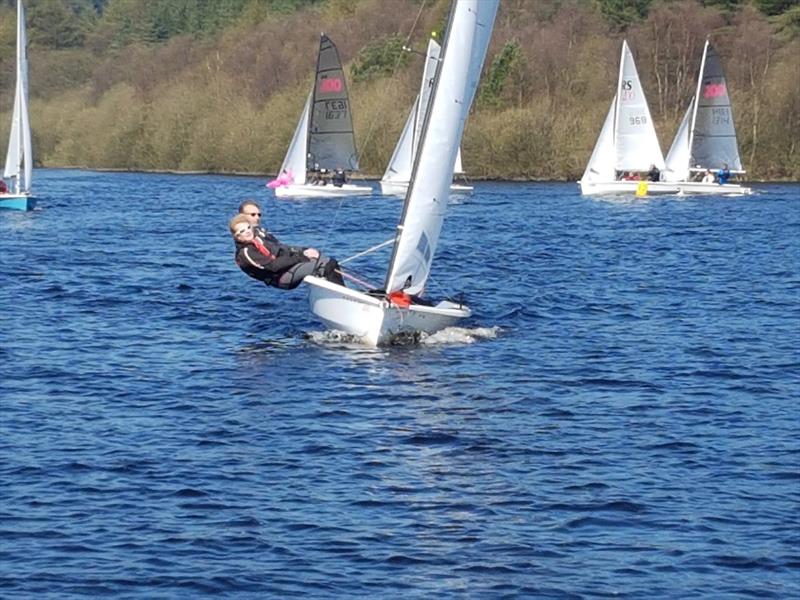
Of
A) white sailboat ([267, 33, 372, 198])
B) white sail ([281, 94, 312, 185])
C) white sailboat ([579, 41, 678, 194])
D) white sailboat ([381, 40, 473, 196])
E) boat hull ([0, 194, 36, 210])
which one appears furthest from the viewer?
white sailboat ([579, 41, 678, 194])

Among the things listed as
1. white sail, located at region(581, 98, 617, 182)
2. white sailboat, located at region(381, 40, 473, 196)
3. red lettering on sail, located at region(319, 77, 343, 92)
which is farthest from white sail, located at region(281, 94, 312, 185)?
white sail, located at region(581, 98, 617, 182)

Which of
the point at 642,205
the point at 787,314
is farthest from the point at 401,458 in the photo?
the point at 642,205

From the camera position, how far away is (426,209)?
785 inches

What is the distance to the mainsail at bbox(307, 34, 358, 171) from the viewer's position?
5712 centimetres

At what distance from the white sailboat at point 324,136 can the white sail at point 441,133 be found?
120ft

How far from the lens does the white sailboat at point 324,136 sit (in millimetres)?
56812

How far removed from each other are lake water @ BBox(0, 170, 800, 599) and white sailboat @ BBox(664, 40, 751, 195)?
31.6m

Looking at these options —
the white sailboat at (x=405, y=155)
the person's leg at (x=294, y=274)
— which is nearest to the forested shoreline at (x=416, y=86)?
the white sailboat at (x=405, y=155)

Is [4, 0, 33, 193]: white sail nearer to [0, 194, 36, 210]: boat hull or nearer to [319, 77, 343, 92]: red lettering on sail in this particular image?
[0, 194, 36, 210]: boat hull

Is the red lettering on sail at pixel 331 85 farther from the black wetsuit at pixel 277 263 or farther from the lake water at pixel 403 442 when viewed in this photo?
the black wetsuit at pixel 277 263

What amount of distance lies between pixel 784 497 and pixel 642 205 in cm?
4055

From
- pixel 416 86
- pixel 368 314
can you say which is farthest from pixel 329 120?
pixel 368 314

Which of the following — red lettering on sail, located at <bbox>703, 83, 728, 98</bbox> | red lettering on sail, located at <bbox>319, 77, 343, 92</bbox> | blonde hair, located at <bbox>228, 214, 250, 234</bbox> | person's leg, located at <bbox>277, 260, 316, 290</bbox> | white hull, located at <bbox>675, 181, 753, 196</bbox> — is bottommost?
person's leg, located at <bbox>277, 260, 316, 290</bbox>

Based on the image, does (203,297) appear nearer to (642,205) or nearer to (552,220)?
(552,220)
